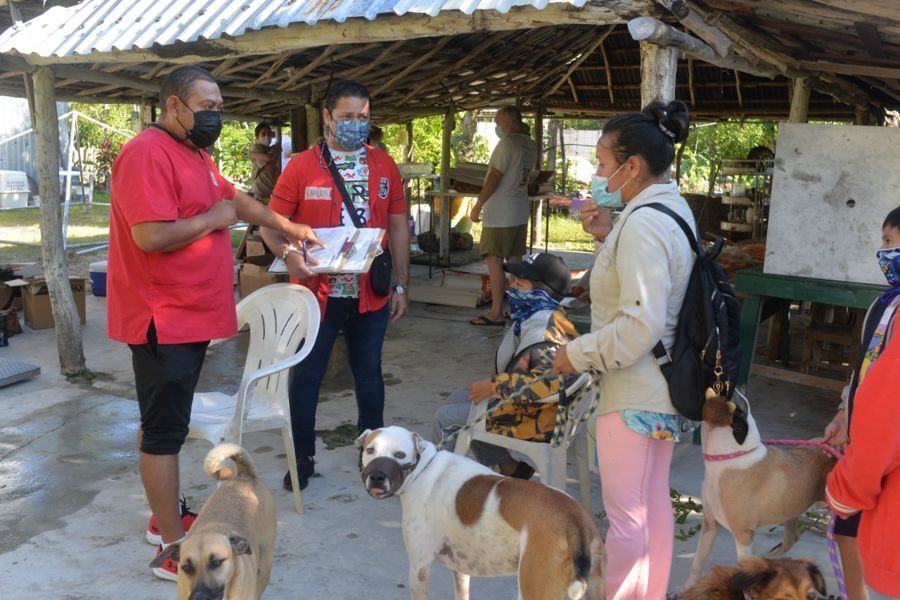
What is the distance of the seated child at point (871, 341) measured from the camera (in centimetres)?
228

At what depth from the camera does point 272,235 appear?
3.93 meters

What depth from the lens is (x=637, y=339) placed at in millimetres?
2344

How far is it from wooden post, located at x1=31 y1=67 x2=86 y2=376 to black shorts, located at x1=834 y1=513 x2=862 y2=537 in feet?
18.3

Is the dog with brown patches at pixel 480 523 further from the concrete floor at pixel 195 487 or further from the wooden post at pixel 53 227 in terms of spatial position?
the wooden post at pixel 53 227

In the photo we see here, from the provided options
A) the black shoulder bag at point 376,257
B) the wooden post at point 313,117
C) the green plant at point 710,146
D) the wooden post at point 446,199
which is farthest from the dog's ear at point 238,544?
the green plant at point 710,146

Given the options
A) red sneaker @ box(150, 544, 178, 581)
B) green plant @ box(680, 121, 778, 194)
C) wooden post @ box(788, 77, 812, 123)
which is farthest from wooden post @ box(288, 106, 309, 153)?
green plant @ box(680, 121, 778, 194)

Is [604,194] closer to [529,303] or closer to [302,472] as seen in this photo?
[529,303]

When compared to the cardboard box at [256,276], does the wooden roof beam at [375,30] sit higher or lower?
higher

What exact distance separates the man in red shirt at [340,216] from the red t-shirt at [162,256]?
1.98 feet

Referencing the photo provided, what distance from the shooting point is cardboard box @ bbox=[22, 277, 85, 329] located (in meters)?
7.75

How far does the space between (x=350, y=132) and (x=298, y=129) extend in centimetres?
591

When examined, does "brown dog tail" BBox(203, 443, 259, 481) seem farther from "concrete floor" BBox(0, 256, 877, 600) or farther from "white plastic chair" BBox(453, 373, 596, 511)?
"white plastic chair" BBox(453, 373, 596, 511)

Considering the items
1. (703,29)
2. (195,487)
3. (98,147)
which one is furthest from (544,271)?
(98,147)

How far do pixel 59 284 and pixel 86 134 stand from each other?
16.2m
